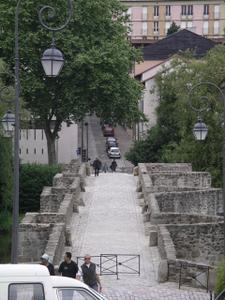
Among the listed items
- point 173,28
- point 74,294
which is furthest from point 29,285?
point 173,28

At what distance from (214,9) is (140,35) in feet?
39.0

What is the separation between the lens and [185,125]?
5550 centimetres

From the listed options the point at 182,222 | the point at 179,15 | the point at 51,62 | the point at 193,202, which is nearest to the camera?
the point at 51,62

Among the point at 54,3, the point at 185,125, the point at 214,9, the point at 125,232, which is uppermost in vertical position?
the point at 214,9

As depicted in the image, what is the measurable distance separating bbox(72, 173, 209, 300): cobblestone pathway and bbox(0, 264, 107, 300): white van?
6.96 m

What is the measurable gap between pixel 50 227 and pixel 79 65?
92.4ft

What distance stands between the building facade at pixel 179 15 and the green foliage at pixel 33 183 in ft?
248

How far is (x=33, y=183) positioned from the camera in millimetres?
58875

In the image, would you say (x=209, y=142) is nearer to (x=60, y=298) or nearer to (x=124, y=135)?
(x=60, y=298)

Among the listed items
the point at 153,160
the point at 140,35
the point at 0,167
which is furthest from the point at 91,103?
the point at 140,35

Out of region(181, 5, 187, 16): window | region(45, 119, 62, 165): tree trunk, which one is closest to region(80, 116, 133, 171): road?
region(45, 119, 62, 165): tree trunk

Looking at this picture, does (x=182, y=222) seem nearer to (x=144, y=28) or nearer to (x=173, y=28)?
(x=173, y=28)

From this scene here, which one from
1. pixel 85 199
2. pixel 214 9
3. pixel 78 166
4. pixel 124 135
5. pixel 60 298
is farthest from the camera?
pixel 214 9

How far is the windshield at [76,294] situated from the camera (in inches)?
540
